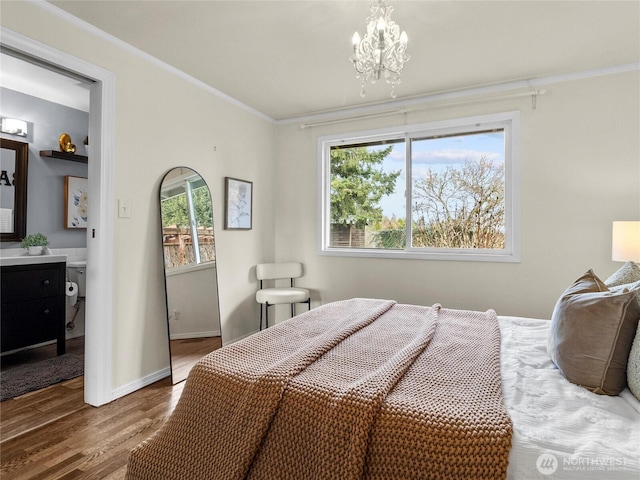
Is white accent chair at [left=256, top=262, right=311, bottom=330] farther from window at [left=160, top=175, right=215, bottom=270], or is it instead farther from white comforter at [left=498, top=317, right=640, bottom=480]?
white comforter at [left=498, top=317, right=640, bottom=480]

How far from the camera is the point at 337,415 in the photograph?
112 centimetres

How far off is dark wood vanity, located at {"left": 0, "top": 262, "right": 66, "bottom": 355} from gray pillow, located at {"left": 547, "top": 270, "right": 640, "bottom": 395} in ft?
12.7

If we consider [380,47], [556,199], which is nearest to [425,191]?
[556,199]

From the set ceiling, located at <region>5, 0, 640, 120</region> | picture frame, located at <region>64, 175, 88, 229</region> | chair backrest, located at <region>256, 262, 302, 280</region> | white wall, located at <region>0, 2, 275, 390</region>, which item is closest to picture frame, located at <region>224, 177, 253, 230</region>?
white wall, located at <region>0, 2, 275, 390</region>

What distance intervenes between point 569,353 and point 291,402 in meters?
1.03

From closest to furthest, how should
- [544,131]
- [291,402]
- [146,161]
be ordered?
[291,402] → [146,161] → [544,131]

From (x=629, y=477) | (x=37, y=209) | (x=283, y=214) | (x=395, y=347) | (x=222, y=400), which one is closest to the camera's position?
(x=629, y=477)

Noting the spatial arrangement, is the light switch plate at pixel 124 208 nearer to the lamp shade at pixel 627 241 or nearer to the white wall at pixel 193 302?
the white wall at pixel 193 302

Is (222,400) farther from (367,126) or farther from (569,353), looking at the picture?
(367,126)

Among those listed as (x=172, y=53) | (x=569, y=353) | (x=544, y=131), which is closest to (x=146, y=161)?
(x=172, y=53)

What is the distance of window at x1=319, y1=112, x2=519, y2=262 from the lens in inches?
134

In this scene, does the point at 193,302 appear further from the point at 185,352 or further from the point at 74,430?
the point at 74,430

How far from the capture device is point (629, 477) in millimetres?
901

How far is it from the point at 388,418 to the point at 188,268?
2457mm
